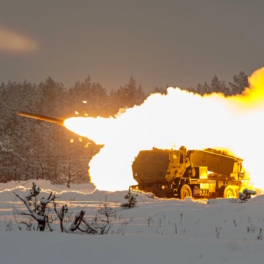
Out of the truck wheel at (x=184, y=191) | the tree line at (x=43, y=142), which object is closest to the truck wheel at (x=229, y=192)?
the truck wheel at (x=184, y=191)

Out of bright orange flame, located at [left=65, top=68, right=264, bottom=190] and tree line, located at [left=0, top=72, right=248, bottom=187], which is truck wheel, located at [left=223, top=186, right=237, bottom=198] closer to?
bright orange flame, located at [left=65, top=68, right=264, bottom=190]

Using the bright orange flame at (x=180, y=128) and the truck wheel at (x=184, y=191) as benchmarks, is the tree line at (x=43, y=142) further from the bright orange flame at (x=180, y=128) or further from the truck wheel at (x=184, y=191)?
the truck wheel at (x=184, y=191)

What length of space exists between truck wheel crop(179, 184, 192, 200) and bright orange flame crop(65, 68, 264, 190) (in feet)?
9.30

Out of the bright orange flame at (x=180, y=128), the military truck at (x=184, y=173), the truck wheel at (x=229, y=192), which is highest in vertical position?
the bright orange flame at (x=180, y=128)

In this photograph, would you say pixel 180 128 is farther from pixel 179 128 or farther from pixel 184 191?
pixel 184 191

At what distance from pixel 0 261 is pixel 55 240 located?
1280 millimetres

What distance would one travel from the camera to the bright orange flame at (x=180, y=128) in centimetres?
2769

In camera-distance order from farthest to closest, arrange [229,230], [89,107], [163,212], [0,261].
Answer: [89,107] < [163,212] < [229,230] < [0,261]

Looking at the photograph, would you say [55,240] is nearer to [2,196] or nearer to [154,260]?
[154,260]

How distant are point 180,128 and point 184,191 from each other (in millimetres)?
6046

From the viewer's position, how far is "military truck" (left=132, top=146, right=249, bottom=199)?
23016mm

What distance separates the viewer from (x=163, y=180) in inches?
901

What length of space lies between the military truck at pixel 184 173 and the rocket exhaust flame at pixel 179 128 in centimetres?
127

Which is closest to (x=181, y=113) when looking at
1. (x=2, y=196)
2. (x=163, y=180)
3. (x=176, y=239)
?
(x=163, y=180)
